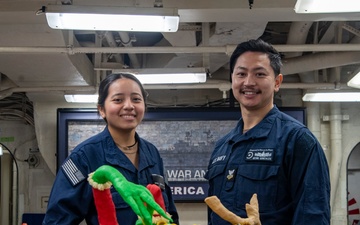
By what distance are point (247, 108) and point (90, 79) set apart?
14.0ft

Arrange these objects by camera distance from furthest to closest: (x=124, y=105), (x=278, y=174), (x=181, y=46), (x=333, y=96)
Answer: (x=333, y=96)
(x=181, y=46)
(x=124, y=105)
(x=278, y=174)

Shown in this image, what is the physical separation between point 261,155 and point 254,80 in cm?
29

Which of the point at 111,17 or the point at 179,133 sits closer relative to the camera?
the point at 111,17

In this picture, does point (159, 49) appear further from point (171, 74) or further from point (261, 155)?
point (261, 155)

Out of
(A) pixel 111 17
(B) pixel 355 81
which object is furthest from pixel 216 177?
(B) pixel 355 81

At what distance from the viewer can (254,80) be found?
6.74ft

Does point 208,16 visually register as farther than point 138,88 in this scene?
Yes

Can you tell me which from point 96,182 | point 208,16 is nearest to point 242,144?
point 96,182

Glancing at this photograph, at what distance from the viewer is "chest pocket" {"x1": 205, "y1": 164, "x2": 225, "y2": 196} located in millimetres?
2164

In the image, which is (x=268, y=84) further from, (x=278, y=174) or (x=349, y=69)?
(x=349, y=69)

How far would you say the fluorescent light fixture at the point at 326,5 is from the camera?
2.79 metres

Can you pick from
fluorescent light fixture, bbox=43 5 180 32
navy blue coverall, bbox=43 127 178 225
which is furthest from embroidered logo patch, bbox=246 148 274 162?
fluorescent light fixture, bbox=43 5 180 32

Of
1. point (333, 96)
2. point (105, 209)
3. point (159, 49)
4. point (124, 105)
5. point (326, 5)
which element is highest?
point (159, 49)

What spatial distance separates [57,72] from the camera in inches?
221
